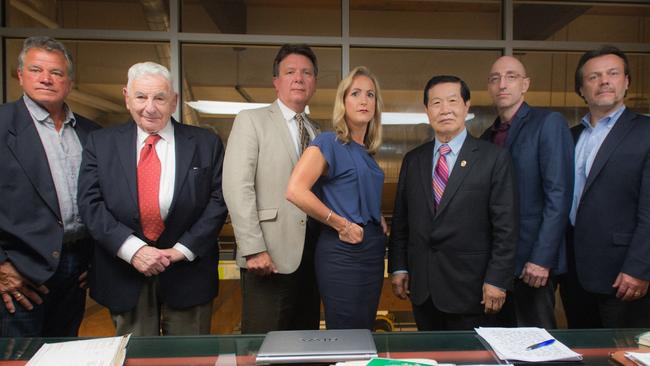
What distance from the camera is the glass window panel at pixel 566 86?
4.20 m

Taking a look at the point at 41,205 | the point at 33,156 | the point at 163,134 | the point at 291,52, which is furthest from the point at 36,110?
the point at 291,52

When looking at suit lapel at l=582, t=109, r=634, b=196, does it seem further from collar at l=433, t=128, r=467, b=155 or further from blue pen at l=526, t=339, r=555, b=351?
blue pen at l=526, t=339, r=555, b=351

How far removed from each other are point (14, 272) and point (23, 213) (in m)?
0.27

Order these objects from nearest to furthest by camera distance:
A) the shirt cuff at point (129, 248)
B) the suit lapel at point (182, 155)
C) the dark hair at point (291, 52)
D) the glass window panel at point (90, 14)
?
1. the shirt cuff at point (129, 248)
2. the suit lapel at point (182, 155)
3. the dark hair at point (291, 52)
4. the glass window panel at point (90, 14)

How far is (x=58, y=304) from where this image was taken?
226cm

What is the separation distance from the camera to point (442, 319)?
220 centimetres

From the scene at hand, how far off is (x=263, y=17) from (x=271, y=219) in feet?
7.66

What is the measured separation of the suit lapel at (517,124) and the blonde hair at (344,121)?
2.24 ft

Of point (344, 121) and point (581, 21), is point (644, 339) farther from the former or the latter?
point (581, 21)

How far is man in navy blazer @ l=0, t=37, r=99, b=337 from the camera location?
2.07m

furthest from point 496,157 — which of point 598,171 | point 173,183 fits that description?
point 173,183

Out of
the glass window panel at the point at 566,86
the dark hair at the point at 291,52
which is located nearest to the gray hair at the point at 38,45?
the dark hair at the point at 291,52

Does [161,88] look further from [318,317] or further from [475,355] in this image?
[475,355]

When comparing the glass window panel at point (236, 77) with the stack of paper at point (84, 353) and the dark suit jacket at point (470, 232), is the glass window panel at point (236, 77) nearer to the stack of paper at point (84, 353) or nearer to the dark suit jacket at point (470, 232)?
the dark suit jacket at point (470, 232)
